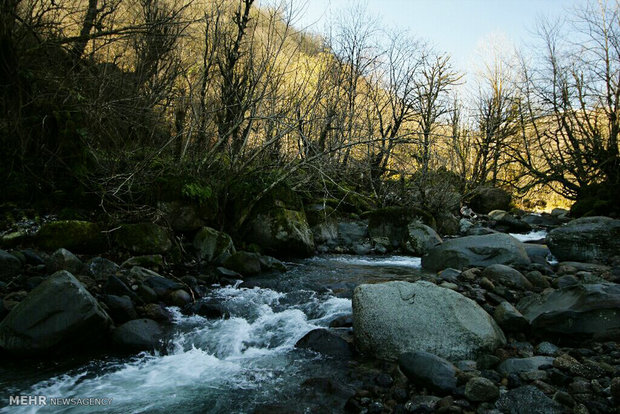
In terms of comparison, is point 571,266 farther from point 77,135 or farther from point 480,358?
point 77,135

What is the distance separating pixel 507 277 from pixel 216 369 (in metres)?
4.50

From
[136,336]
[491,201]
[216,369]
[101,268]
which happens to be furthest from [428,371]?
[491,201]

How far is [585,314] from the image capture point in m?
3.90

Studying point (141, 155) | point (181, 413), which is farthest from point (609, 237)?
point (141, 155)

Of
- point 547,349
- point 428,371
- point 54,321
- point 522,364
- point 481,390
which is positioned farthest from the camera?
point 547,349

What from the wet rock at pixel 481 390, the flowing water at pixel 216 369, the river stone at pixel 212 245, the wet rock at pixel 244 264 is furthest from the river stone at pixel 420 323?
the river stone at pixel 212 245

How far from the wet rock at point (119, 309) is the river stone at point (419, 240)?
7.02m

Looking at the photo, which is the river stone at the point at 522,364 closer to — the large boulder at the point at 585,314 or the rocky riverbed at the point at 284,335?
the rocky riverbed at the point at 284,335

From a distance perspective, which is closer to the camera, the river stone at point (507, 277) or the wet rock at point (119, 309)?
the wet rock at point (119, 309)

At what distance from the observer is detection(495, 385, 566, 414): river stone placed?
2.73 metres

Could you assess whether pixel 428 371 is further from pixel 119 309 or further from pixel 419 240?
pixel 419 240

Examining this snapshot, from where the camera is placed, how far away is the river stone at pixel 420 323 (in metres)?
3.83

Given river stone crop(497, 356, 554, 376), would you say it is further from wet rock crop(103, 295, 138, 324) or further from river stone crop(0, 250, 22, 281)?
river stone crop(0, 250, 22, 281)

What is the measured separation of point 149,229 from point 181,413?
4.00 m
